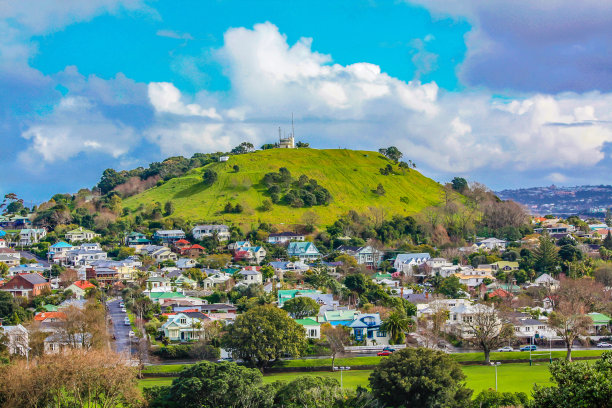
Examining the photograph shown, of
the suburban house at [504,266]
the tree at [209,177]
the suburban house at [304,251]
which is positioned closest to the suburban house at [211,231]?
the suburban house at [304,251]

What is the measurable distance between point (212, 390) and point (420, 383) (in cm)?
1115

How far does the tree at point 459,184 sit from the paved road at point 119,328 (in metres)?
87.8

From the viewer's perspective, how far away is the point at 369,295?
66.7 metres

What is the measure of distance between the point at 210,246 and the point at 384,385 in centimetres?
5891

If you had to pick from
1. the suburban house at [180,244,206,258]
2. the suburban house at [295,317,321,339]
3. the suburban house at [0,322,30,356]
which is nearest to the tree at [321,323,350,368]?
the suburban house at [295,317,321,339]

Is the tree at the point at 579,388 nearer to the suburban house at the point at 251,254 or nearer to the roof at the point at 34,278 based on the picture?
the roof at the point at 34,278

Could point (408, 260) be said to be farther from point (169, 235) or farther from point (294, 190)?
point (294, 190)

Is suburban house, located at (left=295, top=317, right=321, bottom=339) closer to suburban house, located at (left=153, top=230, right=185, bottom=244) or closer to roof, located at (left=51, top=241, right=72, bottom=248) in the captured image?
suburban house, located at (left=153, top=230, right=185, bottom=244)

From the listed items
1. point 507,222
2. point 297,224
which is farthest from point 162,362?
point 507,222

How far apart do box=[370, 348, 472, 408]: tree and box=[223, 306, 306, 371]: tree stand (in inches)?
416

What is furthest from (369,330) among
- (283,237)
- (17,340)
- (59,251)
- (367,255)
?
(59,251)

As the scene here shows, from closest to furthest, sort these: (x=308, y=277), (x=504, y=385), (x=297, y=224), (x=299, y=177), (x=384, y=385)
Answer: (x=384, y=385)
(x=504, y=385)
(x=308, y=277)
(x=297, y=224)
(x=299, y=177)

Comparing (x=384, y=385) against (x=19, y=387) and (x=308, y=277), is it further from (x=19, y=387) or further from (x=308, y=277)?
(x=308, y=277)

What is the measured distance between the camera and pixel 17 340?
4650 centimetres
